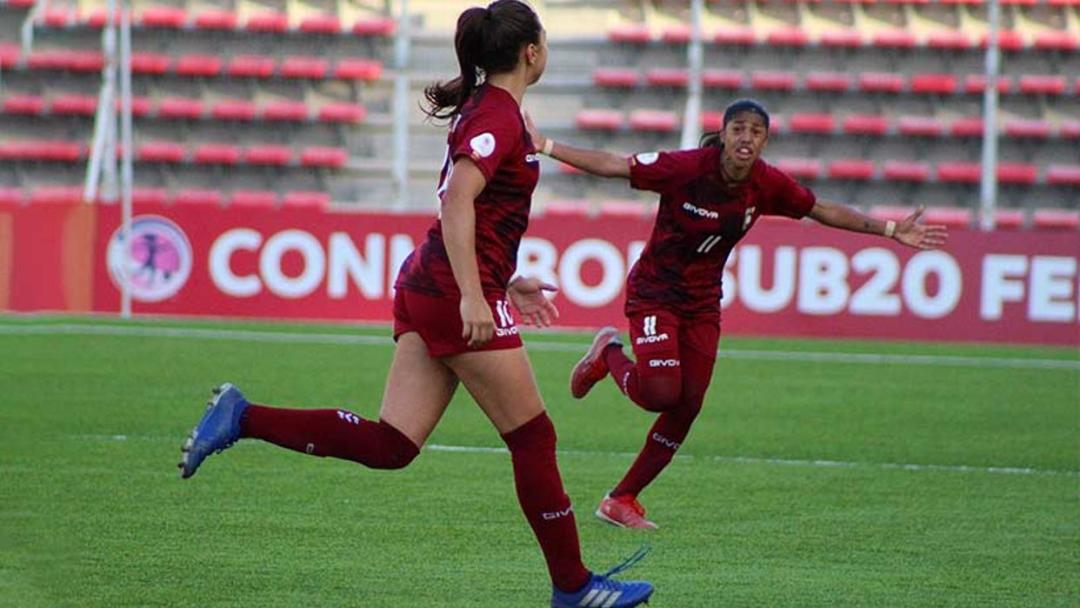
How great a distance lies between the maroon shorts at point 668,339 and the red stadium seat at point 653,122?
16.8 meters

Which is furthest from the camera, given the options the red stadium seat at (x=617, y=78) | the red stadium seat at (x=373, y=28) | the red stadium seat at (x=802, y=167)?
the red stadium seat at (x=373, y=28)

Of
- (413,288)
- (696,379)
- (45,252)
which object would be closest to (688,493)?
(696,379)

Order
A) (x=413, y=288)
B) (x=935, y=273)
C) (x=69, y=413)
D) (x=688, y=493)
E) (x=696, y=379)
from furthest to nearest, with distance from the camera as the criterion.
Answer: (x=935, y=273)
(x=69, y=413)
(x=688, y=493)
(x=696, y=379)
(x=413, y=288)

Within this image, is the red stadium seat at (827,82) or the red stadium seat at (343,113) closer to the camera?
the red stadium seat at (827,82)

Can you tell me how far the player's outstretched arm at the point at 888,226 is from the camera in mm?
8062

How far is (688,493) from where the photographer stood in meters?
9.22

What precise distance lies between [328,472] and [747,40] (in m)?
17.2

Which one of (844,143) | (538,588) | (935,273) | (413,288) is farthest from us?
(844,143)

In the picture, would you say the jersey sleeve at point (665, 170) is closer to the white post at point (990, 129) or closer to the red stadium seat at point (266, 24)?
the white post at point (990, 129)

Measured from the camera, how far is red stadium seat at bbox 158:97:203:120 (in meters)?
26.0

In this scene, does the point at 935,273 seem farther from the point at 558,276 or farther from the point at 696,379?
the point at 696,379

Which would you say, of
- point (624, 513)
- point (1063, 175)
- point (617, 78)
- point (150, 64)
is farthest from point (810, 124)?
point (624, 513)

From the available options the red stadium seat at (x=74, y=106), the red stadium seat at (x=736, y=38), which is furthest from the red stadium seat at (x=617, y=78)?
the red stadium seat at (x=74, y=106)

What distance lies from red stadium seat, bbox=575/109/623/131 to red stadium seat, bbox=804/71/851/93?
103 inches
